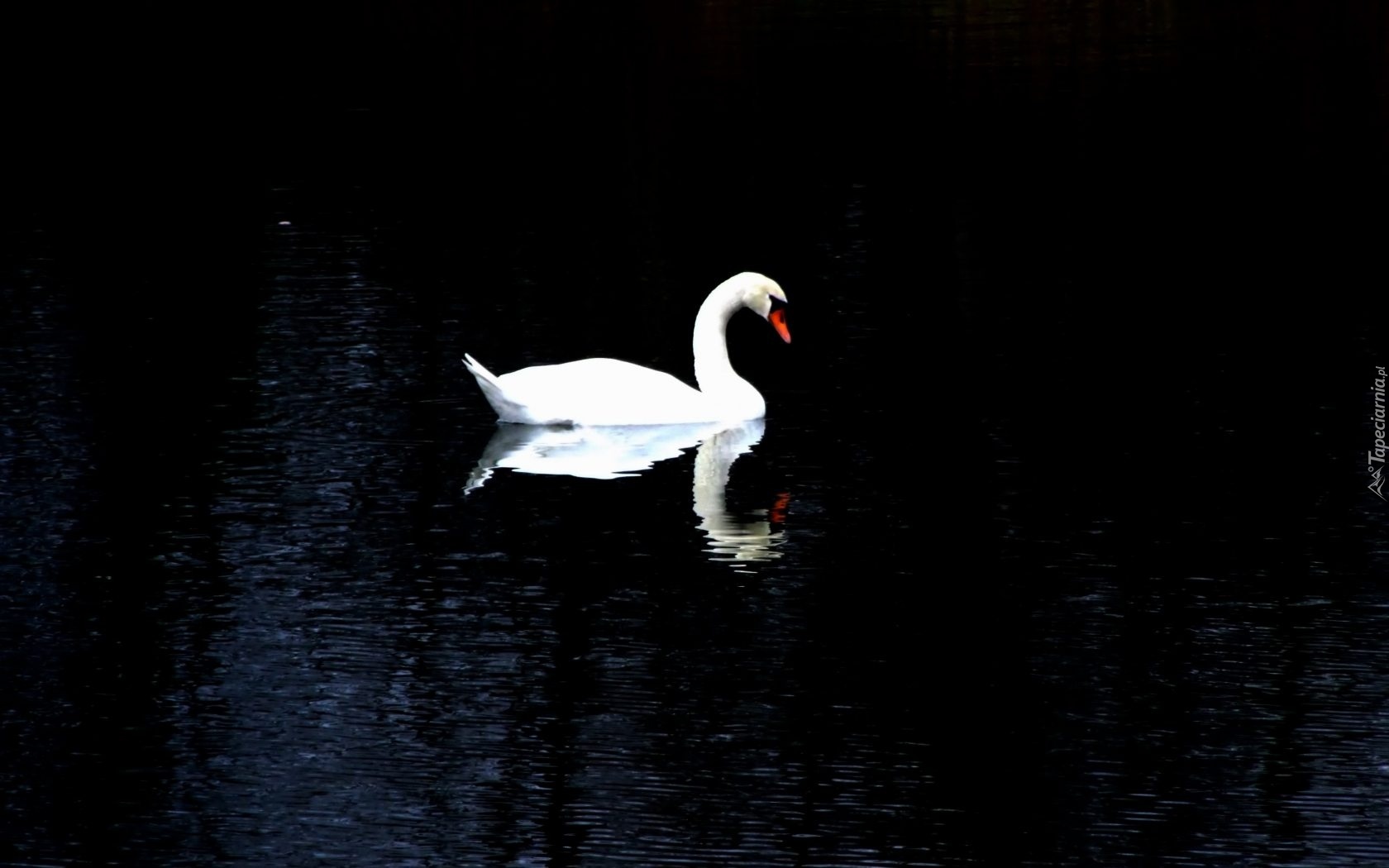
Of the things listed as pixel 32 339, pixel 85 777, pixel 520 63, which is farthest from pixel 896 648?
pixel 520 63

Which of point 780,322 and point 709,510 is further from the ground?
point 780,322

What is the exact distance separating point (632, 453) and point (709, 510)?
1.55 meters

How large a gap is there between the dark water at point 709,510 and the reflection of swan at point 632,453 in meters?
0.06

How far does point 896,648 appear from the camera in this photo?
9570 mm

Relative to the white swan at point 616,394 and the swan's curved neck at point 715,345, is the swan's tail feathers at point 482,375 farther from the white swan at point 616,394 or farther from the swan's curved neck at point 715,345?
the swan's curved neck at point 715,345

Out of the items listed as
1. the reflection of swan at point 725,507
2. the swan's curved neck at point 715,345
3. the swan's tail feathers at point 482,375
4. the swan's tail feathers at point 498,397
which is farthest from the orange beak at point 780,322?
the swan's tail feathers at point 482,375

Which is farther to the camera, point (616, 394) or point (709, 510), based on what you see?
point (616, 394)

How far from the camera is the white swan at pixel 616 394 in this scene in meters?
13.5

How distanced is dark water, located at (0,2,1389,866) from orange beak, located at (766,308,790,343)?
1.17 feet

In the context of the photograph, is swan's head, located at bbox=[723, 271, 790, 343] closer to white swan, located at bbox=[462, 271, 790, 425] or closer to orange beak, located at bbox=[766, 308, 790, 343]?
orange beak, located at bbox=[766, 308, 790, 343]

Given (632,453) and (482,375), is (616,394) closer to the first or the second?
(632,453)

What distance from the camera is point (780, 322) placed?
14.8 m

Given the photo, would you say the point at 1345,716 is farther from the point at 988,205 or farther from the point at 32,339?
the point at 988,205

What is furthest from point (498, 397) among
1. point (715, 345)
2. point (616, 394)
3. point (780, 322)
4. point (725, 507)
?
point (780, 322)
